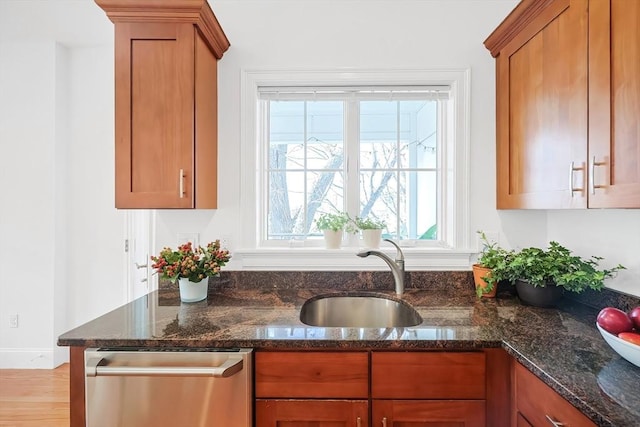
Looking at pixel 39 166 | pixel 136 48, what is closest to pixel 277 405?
pixel 136 48

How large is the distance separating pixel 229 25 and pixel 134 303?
1527mm

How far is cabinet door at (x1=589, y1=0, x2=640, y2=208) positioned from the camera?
0.95m

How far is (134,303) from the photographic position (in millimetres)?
1524

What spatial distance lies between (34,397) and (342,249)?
226cm

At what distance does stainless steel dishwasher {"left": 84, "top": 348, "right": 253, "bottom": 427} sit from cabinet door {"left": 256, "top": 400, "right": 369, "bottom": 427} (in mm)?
63

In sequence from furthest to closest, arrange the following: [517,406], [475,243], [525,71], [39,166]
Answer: [39,166] → [475,243] → [525,71] → [517,406]

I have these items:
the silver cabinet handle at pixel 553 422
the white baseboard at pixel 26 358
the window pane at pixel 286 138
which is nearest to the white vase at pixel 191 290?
the window pane at pixel 286 138

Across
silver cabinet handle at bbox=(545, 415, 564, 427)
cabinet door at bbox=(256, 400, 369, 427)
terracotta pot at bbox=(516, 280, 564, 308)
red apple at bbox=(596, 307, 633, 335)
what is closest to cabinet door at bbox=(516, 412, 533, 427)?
silver cabinet handle at bbox=(545, 415, 564, 427)

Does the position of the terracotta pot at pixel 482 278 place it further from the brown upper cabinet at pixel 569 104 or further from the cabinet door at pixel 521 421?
the cabinet door at pixel 521 421

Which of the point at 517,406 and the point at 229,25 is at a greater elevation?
the point at 229,25

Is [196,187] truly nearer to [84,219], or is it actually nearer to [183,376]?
[183,376]

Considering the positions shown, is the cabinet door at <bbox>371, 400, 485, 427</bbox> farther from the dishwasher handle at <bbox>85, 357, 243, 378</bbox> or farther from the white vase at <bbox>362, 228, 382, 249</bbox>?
the white vase at <bbox>362, 228, 382, 249</bbox>

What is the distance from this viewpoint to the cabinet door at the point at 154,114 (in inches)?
58.7

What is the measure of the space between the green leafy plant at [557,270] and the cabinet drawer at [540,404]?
0.53m
